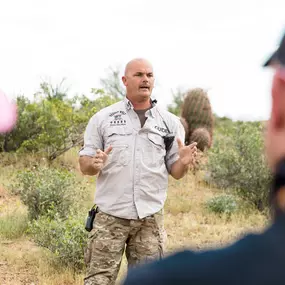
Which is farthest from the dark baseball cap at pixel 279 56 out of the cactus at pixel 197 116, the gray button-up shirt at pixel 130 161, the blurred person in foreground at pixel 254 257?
the cactus at pixel 197 116

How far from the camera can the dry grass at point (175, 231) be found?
635cm

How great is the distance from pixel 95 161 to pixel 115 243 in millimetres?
604

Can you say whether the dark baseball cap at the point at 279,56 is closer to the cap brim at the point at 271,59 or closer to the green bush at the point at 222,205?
the cap brim at the point at 271,59

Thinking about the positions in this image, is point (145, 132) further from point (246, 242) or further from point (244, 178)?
point (244, 178)

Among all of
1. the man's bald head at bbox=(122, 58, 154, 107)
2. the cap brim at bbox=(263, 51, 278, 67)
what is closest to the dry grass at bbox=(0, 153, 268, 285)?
the man's bald head at bbox=(122, 58, 154, 107)

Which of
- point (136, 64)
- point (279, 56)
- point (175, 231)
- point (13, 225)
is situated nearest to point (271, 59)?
point (279, 56)

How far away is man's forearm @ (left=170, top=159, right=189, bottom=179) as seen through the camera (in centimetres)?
424

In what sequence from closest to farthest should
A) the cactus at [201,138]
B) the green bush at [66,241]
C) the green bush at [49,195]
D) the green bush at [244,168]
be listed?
1. the green bush at [66,241]
2. the green bush at [49,195]
3. the green bush at [244,168]
4. the cactus at [201,138]

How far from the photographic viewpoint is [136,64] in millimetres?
4465

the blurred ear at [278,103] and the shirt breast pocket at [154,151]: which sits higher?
the blurred ear at [278,103]

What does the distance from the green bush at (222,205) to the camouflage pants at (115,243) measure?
5.45 m

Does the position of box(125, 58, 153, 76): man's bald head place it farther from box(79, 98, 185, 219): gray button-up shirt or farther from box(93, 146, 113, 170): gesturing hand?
box(93, 146, 113, 170): gesturing hand

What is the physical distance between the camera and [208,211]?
9.83 metres

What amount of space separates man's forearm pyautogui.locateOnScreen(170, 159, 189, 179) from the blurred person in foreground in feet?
10.8
